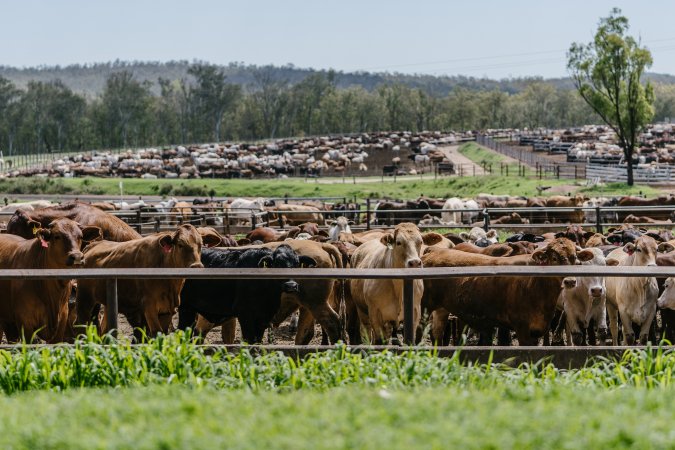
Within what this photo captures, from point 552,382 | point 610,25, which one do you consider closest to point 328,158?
point 610,25

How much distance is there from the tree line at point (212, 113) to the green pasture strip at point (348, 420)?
134 m

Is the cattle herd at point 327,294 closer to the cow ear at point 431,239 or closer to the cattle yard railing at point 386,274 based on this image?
the cow ear at point 431,239

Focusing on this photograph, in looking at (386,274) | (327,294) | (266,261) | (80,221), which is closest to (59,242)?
(266,261)

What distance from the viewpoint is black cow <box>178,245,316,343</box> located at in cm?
1027

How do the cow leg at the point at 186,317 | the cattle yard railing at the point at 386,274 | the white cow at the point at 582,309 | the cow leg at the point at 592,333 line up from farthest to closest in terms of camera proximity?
the cow leg at the point at 592,333 → the white cow at the point at 582,309 → the cow leg at the point at 186,317 → the cattle yard railing at the point at 386,274

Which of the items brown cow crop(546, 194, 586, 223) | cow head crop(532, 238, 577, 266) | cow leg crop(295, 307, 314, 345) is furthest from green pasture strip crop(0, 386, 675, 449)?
brown cow crop(546, 194, 586, 223)

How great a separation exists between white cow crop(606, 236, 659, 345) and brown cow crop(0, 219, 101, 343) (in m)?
6.43

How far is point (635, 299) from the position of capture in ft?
36.4

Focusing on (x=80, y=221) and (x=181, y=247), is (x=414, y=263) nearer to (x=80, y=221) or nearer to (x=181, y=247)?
(x=181, y=247)

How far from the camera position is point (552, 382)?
5.91 m

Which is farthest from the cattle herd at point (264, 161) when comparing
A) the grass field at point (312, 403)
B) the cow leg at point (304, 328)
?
the grass field at point (312, 403)

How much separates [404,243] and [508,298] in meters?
1.31

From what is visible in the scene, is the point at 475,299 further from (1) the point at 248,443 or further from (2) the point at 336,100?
(2) the point at 336,100

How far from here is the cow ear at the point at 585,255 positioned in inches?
427
